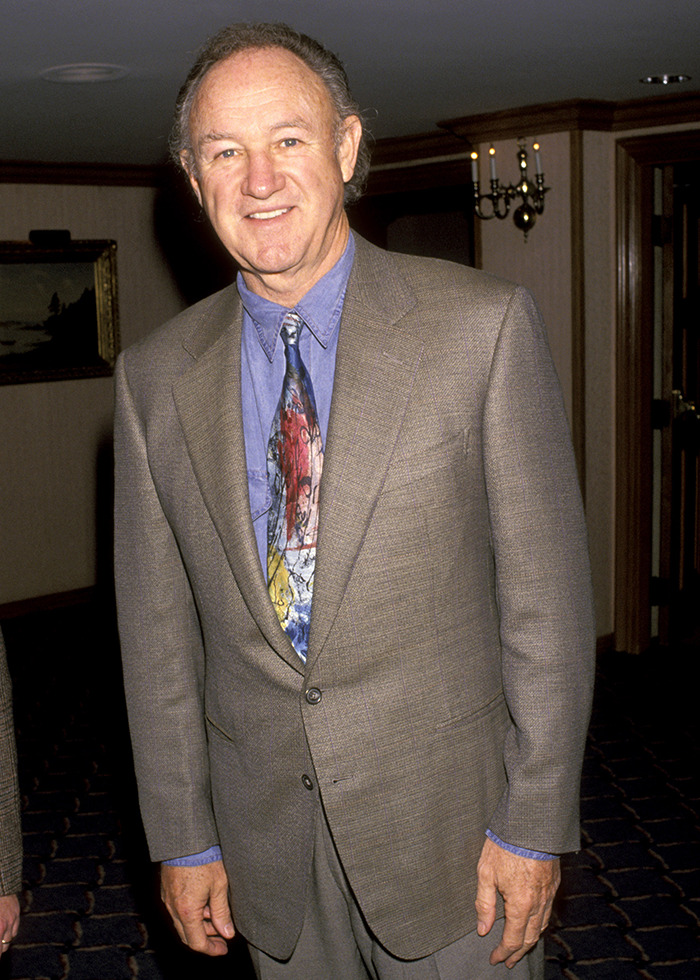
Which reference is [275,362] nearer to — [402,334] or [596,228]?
[402,334]

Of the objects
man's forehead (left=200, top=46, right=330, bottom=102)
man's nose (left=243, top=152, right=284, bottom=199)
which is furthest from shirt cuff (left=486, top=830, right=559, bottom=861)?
man's forehead (left=200, top=46, right=330, bottom=102)

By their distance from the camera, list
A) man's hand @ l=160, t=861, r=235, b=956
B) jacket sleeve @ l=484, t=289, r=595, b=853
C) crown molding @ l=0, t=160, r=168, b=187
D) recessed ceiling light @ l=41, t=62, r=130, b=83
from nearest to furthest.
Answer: jacket sleeve @ l=484, t=289, r=595, b=853, man's hand @ l=160, t=861, r=235, b=956, recessed ceiling light @ l=41, t=62, r=130, b=83, crown molding @ l=0, t=160, r=168, b=187

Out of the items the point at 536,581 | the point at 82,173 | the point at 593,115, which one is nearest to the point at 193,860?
the point at 536,581

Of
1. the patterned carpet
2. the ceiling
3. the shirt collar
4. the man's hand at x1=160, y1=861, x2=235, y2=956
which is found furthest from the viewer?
the ceiling

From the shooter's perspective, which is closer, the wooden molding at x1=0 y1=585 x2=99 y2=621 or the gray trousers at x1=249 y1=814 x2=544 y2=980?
the gray trousers at x1=249 y1=814 x2=544 y2=980

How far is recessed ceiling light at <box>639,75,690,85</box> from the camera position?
4.44 m

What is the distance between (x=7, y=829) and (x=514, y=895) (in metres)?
0.77

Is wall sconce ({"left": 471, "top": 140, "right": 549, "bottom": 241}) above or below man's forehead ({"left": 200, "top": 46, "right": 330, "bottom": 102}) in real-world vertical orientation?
below

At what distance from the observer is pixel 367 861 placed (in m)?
1.52

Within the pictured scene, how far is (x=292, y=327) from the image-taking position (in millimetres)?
1592

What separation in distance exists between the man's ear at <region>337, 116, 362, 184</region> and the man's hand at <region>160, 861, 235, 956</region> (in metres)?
1.10

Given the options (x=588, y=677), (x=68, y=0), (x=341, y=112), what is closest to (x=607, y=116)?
(x=68, y=0)

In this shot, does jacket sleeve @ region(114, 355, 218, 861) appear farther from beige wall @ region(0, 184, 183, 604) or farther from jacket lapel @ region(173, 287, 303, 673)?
beige wall @ region(0, 184, 183, 604)

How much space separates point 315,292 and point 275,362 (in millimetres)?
123
